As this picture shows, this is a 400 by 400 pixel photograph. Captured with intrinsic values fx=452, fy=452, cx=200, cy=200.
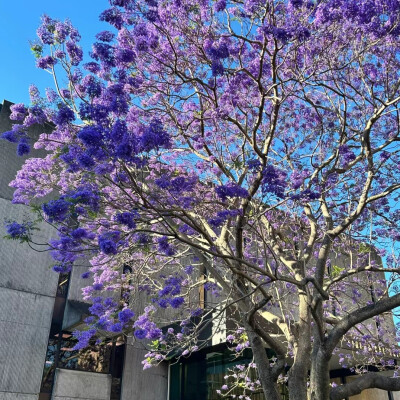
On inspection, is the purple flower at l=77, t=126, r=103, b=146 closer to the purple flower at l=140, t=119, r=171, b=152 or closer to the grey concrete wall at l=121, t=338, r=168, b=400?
the purple flower at l=140, t=119, r=171, b=152

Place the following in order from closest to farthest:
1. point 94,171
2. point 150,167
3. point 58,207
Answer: point 58,207, point 94,171, point 150,167

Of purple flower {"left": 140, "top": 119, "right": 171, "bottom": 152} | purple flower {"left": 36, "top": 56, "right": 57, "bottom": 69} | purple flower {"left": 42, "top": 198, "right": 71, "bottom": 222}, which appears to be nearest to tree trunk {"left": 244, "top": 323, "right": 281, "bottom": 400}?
purple flower {"left": 140, "top": 119, "right": 171, "bottom": 152}

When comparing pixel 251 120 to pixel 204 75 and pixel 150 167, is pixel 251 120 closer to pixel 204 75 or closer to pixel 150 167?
pixel 204 75

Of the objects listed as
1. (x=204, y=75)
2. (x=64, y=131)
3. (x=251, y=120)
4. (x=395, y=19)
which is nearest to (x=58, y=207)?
(x=64, y=131)

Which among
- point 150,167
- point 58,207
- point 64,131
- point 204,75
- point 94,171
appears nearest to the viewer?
point 58,207

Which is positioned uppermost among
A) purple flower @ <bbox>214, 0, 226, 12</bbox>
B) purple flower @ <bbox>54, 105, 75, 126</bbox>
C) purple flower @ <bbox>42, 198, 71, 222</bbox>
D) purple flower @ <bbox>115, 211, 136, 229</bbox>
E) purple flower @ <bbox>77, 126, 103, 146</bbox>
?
purple flower @ <bbox>214, 0, 226, 12</bbox>

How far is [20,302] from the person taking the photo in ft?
31.2

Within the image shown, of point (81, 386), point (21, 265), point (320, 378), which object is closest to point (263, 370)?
point (320, 378)

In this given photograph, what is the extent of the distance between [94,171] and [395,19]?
14.0 feet

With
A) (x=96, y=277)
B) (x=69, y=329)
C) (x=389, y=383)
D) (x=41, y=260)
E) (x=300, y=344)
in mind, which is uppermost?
(x=41, y=260)

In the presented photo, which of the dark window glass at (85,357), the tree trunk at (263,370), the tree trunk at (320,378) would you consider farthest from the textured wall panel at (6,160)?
the tree trunk at (320,378)

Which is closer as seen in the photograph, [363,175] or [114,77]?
[114,77]

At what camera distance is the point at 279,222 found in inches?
310

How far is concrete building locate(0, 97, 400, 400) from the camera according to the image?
9.19 meters
